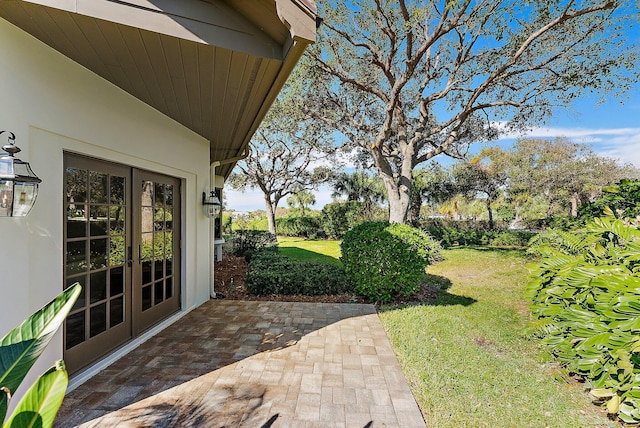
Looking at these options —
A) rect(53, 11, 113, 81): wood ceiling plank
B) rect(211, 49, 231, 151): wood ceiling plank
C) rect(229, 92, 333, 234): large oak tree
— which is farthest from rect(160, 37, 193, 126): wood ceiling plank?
rect(229, 92, 333, 234): large oak tree

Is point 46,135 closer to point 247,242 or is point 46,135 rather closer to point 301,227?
point 247,242

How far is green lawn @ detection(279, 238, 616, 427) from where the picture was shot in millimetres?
2725

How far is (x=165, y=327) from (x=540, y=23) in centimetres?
1156

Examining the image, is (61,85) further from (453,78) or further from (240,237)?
(453,78)

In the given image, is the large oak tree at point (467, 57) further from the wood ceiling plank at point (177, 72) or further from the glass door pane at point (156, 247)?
the glass door pane at point (156, 247)

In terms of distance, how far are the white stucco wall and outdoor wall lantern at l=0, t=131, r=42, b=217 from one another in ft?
1.39

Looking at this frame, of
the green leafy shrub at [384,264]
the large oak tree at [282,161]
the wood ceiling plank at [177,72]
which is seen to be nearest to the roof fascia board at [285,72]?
the wood ceiling plank at [177,72]

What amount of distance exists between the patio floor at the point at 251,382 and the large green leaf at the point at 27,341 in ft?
5.76

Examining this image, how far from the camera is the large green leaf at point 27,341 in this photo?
46.6 inches

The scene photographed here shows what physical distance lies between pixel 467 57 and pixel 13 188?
1173cm

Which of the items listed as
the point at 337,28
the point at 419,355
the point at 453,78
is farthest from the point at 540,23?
the point at 419,355

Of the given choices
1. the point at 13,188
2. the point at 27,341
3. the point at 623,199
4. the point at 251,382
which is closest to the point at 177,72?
the point at 13,188

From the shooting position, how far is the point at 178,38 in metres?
2.33

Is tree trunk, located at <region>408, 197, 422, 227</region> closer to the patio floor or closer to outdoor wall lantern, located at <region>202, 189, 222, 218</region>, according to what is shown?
outdoor wall lantern, located at <region>202, 189, 222, 218</region>
